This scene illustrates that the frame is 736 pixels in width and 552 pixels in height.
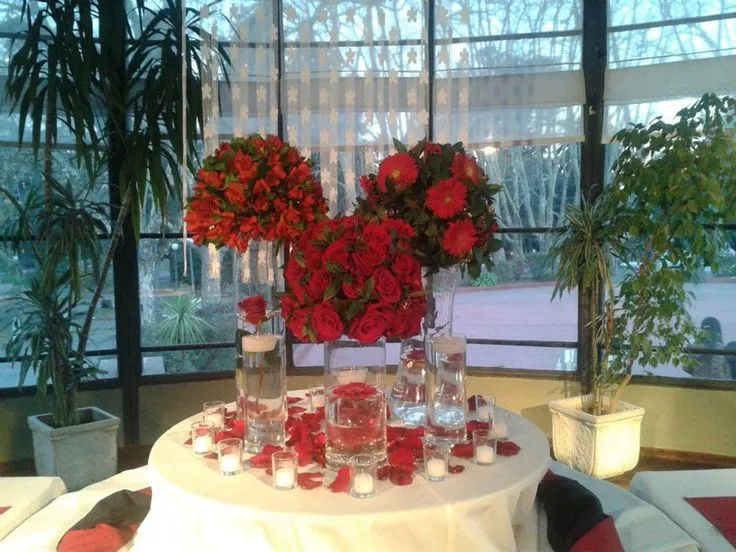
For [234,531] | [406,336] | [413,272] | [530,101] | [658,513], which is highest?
[530,101]

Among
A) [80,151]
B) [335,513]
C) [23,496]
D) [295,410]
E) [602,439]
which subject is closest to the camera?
[335,513]

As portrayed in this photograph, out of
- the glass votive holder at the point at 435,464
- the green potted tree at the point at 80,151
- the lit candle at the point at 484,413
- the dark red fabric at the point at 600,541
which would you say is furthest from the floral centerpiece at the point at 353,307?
the green potted tree at the point at 80,151

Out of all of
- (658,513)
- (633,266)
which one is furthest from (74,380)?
(633,266)

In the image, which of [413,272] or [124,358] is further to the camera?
[124,358]

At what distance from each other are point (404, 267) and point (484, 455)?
504 mm

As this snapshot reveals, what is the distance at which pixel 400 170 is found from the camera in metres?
1.67

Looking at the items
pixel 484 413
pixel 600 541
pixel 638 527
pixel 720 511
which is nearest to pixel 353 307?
pixel 484 413

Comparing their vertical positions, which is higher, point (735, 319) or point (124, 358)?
point (735, 319)

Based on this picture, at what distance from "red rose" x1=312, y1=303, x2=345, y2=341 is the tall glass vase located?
1.39 feet

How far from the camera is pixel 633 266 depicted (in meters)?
3.60

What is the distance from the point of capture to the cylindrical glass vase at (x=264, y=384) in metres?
1.62

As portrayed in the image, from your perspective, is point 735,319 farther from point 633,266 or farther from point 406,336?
point 406,336

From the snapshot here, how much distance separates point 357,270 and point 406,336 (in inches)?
8.0

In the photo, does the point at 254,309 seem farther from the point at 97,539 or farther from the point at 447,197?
the point at 97,539
